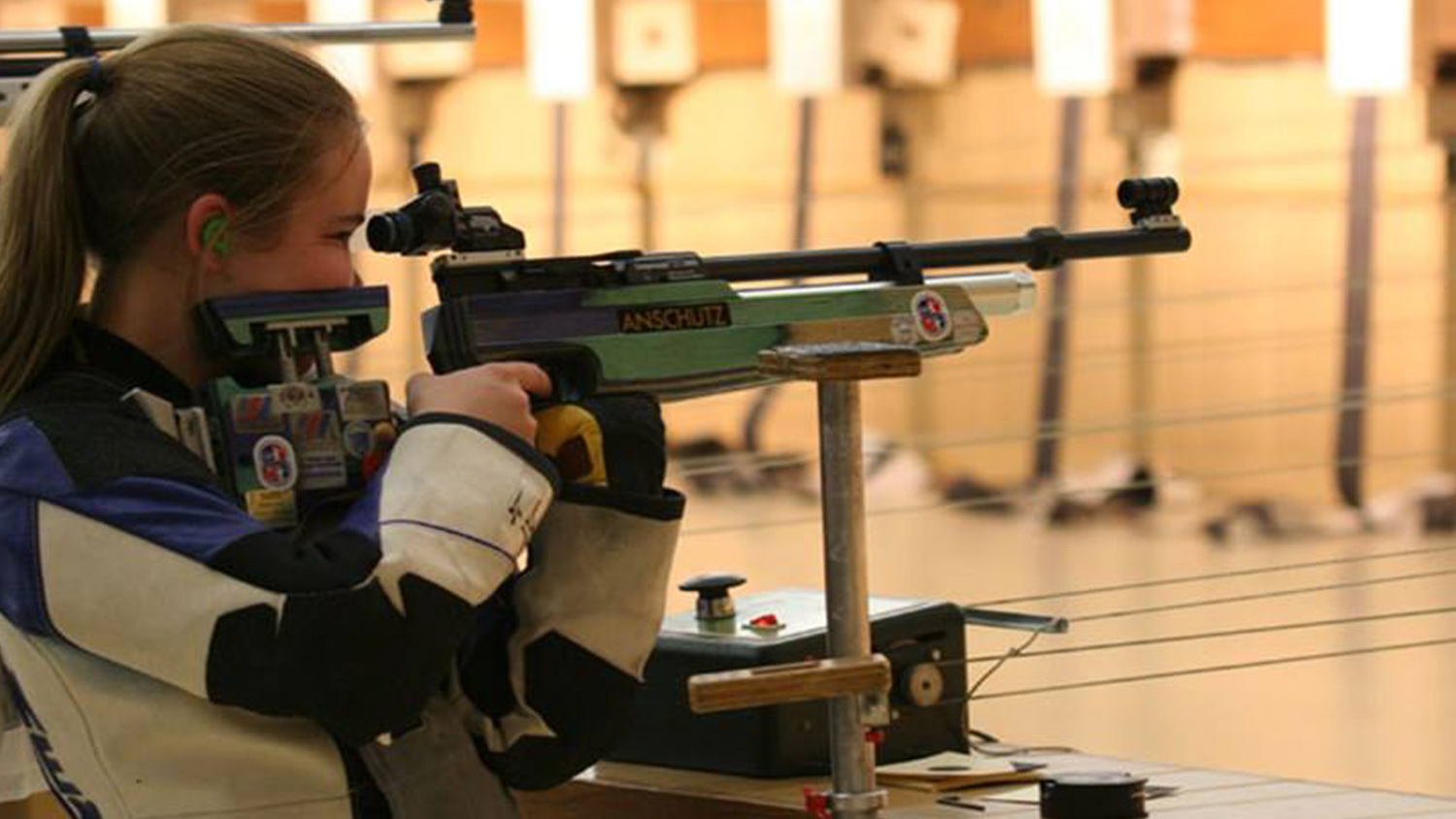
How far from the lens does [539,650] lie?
0.96m

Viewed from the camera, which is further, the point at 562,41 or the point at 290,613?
the point at 562,41

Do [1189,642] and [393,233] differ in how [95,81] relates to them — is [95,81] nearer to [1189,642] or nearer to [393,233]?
[393,233]

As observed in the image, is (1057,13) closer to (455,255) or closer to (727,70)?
(727,70)

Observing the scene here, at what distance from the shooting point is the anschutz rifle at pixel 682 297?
95 cm

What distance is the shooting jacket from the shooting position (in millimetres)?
862

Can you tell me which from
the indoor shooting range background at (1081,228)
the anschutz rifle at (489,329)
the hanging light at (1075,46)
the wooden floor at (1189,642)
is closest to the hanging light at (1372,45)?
the indoor shooting range background at (1081,228)

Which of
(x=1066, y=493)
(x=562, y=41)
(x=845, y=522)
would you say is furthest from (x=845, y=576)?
(x=562, y=41)

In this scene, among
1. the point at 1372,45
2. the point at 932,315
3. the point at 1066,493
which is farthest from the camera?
the point at 1372,45

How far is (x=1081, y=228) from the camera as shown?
11.1 ft

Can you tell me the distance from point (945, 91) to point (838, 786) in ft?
9.17

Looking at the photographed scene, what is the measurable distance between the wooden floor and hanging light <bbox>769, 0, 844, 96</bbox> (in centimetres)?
70

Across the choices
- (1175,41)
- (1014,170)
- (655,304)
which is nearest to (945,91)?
(1014,170)

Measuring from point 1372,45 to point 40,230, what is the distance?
223 centimetres

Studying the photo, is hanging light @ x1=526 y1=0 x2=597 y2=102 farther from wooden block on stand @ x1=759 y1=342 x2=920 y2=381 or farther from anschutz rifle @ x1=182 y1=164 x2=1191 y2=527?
wooden block on stand @ x1=759 y1=342 x2=920 y2=381
